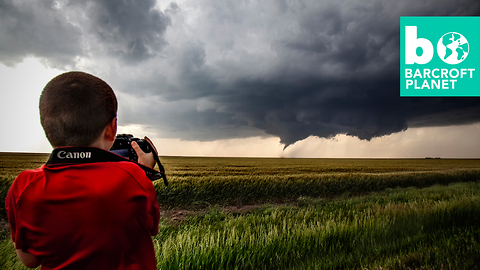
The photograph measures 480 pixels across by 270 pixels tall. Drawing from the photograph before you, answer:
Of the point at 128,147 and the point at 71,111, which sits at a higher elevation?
the point at 71,111

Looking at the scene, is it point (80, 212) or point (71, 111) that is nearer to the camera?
point (80, 212)

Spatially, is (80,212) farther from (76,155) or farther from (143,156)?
(143,156)

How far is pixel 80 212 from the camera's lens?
1205 mm

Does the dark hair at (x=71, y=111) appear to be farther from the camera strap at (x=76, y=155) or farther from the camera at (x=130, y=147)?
the camera at (x=130, y=147)

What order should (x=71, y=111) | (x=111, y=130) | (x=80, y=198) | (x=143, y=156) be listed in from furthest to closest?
(x=143, y=156), (x=111, y=130), (x=71, y=111), (x=80, y=198)

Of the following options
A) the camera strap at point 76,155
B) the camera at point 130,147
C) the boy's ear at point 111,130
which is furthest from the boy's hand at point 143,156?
the camera strap at point 76,155

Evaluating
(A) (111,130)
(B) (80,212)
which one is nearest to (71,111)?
(A) (111,130)

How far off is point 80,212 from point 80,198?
2.8 inches

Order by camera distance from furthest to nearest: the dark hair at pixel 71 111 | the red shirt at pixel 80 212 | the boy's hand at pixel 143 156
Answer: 1. the boy's hand at pixel 143 156
2. the dark hair at pixel 71 111
3. the red shirt at pixel 80 212

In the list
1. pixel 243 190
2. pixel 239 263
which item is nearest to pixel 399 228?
pixel 239 263

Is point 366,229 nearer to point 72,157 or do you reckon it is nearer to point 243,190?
point 72,157

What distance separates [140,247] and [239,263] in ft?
8.04

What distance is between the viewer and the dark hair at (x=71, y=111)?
1329 mm

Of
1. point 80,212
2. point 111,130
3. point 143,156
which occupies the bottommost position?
point 80,212
